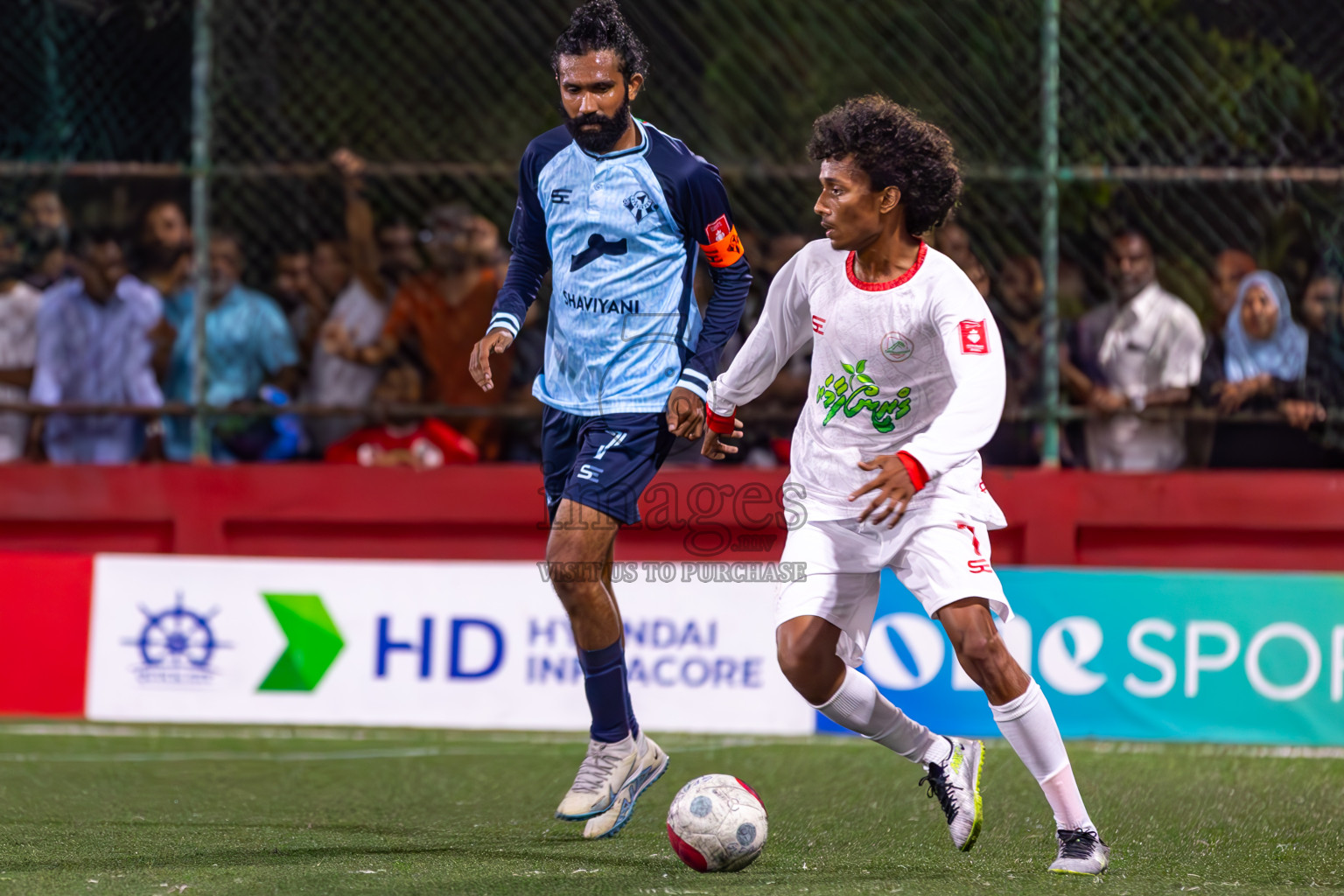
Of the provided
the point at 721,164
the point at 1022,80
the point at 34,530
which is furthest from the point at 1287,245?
the point at 34,530

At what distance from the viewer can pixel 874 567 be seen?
430cm

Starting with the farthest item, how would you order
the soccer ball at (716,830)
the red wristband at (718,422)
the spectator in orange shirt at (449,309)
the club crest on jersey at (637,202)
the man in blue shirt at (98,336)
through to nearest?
the man in blue shirt at (98,336), the spectator in orange shirt at (449,309), the club crest on jersey at (637,202), the red wristband at (718,422), the soccer ball at (716,830)

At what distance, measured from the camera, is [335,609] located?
25.3ft

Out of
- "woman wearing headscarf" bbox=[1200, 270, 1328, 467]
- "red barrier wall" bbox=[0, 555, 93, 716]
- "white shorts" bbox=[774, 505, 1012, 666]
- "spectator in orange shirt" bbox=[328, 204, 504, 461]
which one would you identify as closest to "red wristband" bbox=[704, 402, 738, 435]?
"white shorts" bbox=[774, 505, 1012, 666]

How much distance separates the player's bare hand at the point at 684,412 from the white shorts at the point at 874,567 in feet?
1.74

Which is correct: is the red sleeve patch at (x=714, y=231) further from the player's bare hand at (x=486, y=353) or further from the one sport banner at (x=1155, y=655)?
the one sport banner at (x=1155, y=655)

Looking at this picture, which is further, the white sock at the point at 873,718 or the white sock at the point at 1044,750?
the white sock at the point at 873,718

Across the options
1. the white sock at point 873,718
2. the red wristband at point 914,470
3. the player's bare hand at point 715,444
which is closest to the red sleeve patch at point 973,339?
the red wristband at point 914,470

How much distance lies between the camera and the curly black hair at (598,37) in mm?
4773

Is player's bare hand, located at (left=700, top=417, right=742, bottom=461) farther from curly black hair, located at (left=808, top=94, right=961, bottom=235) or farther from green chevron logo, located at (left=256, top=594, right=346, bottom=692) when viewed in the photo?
green chevron logo, located at (left=256, top=594, right=346, bottom=692)

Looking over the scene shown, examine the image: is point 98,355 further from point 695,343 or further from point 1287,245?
point 1287,245

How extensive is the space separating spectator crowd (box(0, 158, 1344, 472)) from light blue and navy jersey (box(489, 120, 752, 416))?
9.48 ft

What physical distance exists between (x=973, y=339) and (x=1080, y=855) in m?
1.33

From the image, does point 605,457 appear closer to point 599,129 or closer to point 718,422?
point 718,422
